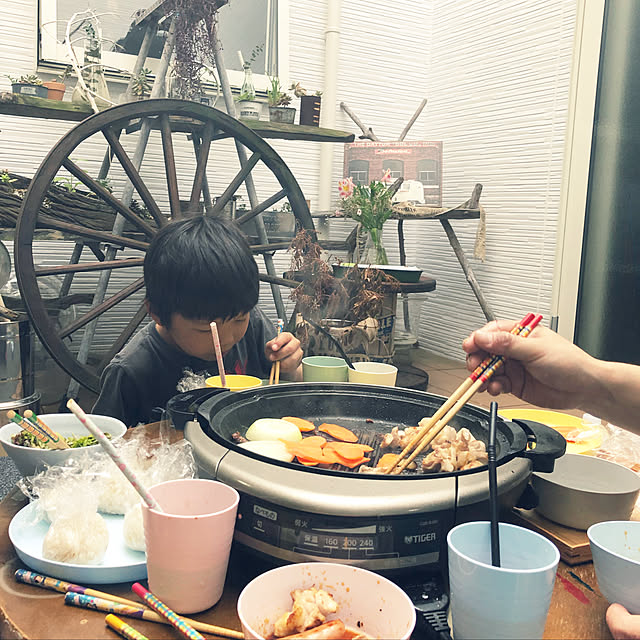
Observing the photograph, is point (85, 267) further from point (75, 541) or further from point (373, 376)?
point (75, 541)

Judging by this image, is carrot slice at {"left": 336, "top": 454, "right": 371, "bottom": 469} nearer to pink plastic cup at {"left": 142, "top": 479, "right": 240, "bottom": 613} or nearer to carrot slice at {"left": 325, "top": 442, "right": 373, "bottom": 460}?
carrot slice at {"left": 325, "top": 442, "right": 373, "bottom": 460}

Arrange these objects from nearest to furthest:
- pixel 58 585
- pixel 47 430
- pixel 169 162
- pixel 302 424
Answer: pixel 58 585 < pixel 47 430 < pixel 302 424 < pixel 169 162

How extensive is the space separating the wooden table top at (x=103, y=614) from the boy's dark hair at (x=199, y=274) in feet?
2.22

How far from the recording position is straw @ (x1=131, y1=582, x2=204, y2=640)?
527 millimetres

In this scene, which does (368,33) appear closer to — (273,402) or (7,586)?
(273,402)

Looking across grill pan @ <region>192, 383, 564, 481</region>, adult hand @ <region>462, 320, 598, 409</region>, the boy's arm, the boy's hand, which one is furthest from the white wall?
adult hand @ <region>462, 320, 598, 409</region>

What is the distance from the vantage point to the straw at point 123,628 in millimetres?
525

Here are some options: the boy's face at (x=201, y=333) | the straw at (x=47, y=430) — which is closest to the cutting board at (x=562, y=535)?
the straw at (x=47, y=430)

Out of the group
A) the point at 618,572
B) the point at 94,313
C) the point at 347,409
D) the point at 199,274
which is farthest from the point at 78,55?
the point at 618,572

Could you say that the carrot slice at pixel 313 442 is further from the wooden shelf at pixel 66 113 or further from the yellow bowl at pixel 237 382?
the wooden shelf at pixel 66 113

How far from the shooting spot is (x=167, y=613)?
0.55 meters

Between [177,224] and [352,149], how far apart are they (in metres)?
2.23

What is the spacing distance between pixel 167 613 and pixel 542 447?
443 mm

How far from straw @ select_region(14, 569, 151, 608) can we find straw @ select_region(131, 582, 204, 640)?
0.04ft
